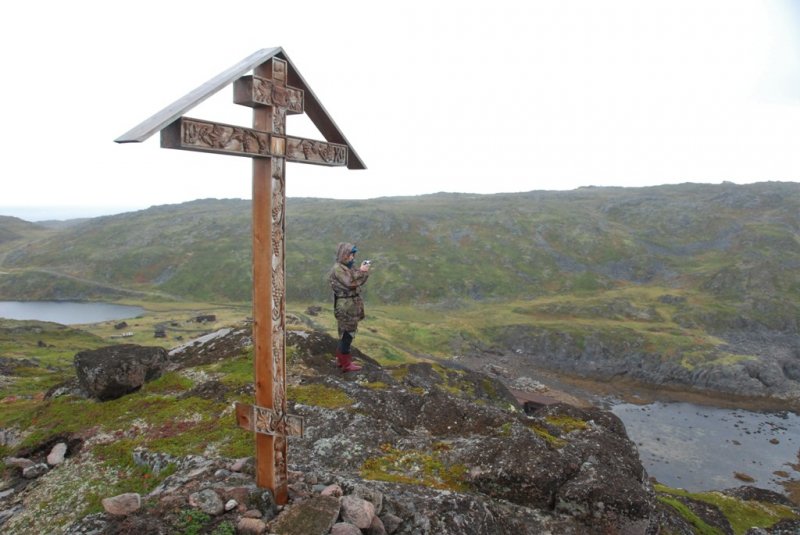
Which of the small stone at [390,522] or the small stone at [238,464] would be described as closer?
the small stone at [390,522]

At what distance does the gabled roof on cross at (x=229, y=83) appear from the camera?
22.4 ft

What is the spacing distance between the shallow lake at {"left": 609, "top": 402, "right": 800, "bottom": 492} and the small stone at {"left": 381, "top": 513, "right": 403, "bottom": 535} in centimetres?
4196

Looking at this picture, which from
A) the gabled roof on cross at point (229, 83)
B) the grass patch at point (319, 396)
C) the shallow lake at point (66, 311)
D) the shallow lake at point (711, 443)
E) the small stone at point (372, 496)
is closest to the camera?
the gabled roof on cross at point (229, 83)

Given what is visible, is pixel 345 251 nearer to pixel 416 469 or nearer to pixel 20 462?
pixel 416 469

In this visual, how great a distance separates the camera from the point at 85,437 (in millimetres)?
14281

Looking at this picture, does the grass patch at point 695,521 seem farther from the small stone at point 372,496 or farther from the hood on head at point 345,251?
the hood on head at point 345,251

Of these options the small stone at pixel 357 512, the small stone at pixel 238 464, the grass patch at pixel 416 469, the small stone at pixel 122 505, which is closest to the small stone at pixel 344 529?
the small stone at pixel 357 512

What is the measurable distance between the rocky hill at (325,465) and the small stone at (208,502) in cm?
3

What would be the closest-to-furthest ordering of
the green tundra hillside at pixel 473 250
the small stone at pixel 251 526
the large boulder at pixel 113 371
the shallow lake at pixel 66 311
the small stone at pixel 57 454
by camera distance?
1. the small stone at pixel 251 526
2. the small stone at pixel 57 454
3. the large boulder at pixel 113 371
4. the shallow lake at pixel 66 311
5. the green tundra hillside at pixel 473 250

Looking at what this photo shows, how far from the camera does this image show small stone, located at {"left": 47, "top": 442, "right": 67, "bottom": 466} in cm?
1343

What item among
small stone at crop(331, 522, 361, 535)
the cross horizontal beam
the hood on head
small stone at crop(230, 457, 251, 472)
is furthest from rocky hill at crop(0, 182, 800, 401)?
small stone at crop(331, 522, 361, 535)

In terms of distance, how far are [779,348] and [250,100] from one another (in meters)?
97.2

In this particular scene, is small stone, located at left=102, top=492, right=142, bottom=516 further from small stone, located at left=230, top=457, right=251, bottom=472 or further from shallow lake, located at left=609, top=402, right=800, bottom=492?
shallow lake, located at left=609, top=402, right=800, bottom=492

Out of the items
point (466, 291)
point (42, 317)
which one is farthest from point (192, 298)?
point (466, 291)
